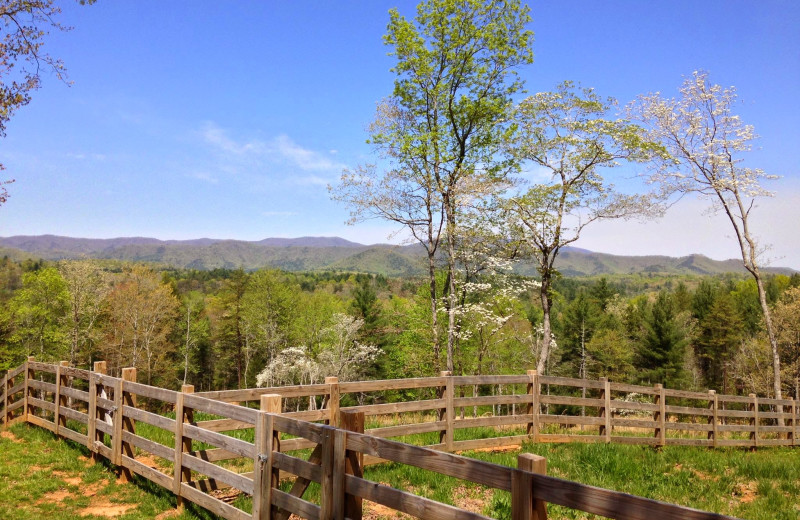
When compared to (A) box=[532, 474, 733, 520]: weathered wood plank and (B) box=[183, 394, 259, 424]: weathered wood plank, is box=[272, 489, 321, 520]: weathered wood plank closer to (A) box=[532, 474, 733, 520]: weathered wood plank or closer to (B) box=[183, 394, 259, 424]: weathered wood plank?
(B) box=[183, 394, 259, 424]: weathered wood plank

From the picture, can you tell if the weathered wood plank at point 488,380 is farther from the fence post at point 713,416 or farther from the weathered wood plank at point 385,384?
the fence post at point 713,416

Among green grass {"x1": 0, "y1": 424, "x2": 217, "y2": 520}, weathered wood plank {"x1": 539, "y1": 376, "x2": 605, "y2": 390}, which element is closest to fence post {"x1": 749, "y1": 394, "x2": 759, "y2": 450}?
weathered wood plank {"x1": 539, "y1": 376, "x2": 605, "y2": 390}

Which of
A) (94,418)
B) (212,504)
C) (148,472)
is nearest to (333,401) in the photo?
(212,504)

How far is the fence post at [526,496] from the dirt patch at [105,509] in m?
5.95

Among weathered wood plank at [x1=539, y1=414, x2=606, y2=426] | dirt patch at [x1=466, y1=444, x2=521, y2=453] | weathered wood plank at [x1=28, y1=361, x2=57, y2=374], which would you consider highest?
weathered wood plank at [x1=28, y1=361, x2=57, y2=374]

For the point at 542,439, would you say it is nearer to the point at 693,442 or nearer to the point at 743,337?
the point at 693,442

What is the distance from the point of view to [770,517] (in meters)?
6.46

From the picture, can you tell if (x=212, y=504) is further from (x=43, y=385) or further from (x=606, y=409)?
(x=606, y=409)

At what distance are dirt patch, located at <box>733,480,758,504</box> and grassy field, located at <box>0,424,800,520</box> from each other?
14 millimetres

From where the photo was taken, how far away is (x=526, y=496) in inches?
125

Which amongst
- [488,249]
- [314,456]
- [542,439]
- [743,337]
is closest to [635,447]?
[542,439]

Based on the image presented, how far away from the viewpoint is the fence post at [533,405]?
406 inches

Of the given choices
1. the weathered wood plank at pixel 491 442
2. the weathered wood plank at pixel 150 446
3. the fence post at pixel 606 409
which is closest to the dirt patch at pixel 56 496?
the weathered wood plank at pixel 150 446

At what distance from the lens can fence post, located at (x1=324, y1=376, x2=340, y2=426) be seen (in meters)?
7.50
